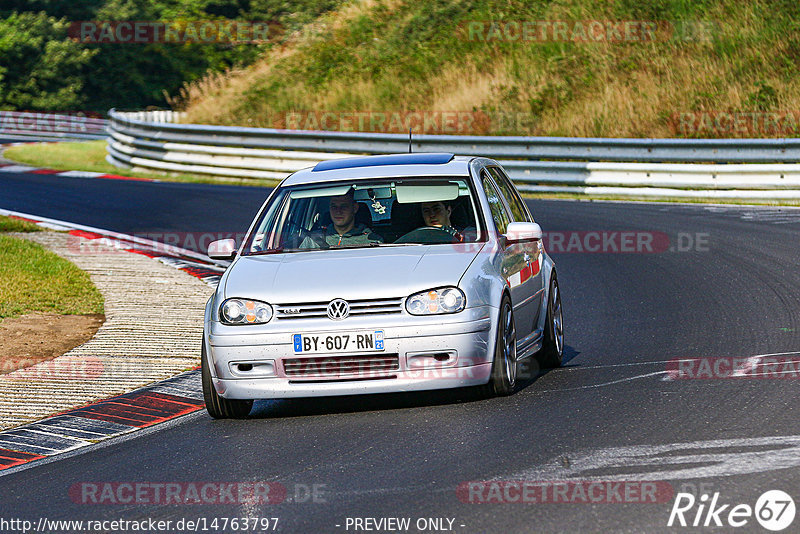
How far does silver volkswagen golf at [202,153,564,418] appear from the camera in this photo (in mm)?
7684

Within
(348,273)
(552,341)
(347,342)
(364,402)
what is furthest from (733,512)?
(552,341)

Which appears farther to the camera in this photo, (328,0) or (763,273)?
(328,0)

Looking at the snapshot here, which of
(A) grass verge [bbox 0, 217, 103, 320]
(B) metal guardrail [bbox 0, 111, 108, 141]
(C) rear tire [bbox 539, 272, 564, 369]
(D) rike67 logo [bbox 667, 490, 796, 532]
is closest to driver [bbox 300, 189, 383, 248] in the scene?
(C) rear tire [bbox 539, 272, 564, 369]

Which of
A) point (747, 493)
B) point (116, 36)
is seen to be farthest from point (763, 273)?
point (116, 36)

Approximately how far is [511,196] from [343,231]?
177 cm

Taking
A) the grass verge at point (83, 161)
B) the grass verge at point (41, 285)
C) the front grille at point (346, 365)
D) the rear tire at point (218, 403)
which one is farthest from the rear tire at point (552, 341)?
the grass verge at point (83, 161)

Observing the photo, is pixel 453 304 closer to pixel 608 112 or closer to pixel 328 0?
pixel 608 112

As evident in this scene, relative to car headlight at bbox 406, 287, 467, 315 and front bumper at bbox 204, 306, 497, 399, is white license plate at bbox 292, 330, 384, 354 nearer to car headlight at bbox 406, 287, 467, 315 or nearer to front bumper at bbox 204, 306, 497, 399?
front bumper at bbox 204, 306, 497, 399

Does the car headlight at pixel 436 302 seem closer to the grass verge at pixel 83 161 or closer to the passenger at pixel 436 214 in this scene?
the passenger at pixel 436 214

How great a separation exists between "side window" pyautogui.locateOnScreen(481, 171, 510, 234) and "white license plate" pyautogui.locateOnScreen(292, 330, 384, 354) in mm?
1719

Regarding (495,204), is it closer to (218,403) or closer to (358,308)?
(358,308)

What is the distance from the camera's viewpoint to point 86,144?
39.3 m

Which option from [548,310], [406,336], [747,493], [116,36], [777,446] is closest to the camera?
[747,493]

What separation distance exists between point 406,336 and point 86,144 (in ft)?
110
